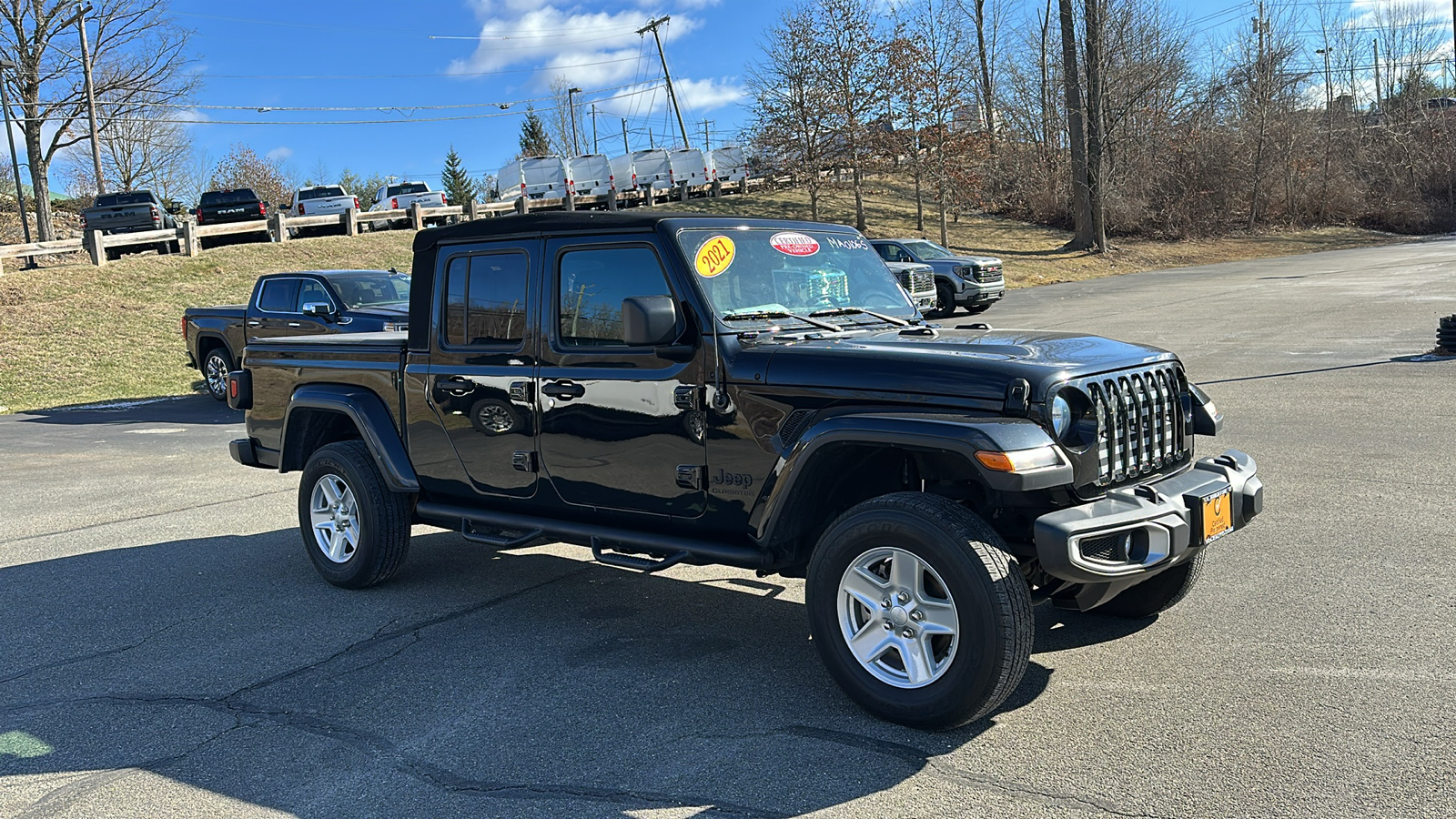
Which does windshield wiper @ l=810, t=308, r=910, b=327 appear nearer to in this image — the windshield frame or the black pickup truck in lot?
the windshield frame

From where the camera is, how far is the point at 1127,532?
12.3 feet

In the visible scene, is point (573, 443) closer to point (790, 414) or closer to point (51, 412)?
point (790, 414)

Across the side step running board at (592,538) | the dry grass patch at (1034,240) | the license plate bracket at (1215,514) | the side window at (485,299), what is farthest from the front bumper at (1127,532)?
A: the dry grass patch at (1034,240)

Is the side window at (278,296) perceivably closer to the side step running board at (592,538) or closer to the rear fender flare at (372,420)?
the rear fender flare at (372,420)

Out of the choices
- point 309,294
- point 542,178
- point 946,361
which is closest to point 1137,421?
point 946,361

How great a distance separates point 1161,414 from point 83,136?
4128 cm

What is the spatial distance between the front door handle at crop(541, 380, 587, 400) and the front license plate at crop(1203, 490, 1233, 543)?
2585mm

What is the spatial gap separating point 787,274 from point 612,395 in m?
0.96

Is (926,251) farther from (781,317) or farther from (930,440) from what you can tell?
(930,440)

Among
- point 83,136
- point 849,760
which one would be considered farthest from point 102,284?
point 849,760

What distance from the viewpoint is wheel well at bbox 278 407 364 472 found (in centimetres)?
638

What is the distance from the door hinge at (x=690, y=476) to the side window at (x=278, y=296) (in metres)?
11.3

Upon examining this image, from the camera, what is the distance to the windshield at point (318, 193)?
36562mm

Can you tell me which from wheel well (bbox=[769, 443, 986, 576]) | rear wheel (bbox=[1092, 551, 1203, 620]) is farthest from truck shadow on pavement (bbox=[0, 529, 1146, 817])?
wheel well (bbox=[769, 443, 986, 576])
